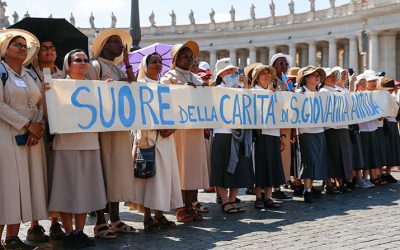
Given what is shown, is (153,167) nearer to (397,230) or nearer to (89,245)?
(89,245)

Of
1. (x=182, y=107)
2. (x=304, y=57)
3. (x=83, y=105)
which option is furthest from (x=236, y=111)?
A: (x=304, y=57)

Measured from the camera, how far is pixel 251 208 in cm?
995

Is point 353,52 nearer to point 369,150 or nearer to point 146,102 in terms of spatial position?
point 369,150

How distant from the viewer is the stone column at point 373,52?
53.4 metres

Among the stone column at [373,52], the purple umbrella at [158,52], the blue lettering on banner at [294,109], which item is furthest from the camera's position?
the stone column at [373,52]

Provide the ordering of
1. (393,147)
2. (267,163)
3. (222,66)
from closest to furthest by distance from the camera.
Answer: (267,163), (222,66), (393,147)

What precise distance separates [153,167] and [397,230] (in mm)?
3456

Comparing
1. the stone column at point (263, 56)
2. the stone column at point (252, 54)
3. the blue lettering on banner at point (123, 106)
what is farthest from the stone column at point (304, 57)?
the blue lettering on banner at point (123, 106)

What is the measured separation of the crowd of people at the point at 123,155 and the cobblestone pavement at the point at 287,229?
1.01 ft

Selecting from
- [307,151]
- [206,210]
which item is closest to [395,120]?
[307,151]

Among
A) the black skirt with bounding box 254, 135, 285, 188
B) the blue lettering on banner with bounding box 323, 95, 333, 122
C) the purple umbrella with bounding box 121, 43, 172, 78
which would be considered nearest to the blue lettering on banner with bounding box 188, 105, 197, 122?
the black skirt with bounding box 254, 135, 285, 188

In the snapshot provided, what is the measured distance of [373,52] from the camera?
5369 cm

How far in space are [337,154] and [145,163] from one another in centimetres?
478

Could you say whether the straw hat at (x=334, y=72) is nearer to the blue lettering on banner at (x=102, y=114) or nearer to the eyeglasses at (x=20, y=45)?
the blue lettering on banner at (x=102, y=114)
